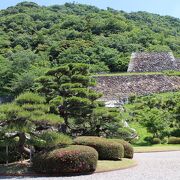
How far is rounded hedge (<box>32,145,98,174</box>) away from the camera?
15.1m

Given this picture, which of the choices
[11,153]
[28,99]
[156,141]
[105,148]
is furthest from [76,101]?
[156,141]

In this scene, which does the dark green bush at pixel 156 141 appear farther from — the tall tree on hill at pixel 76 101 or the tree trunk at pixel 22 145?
the tree trunk at pixel 22 145

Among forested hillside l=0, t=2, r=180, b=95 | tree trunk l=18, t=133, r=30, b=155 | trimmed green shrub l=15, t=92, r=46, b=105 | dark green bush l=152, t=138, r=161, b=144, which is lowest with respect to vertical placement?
dark green bush l=152, t=138, r=161, b=144

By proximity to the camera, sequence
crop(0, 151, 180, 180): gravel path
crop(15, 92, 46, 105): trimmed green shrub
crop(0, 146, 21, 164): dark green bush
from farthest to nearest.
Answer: crop(0, 146, 21, 164): dark green bush < crop(15, 92, 46, 105): trimmed green shrub < crop(0, 151, 180, 180): gravel path

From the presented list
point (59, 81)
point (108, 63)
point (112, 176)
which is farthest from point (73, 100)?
point (108, 63)

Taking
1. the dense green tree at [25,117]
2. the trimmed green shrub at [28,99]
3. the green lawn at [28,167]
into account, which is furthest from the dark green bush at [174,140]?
the trimmed green shrub at [28,99]

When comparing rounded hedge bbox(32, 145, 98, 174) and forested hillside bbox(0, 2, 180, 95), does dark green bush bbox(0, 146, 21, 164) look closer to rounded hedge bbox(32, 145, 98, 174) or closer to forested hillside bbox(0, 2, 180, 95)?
rounded hedge bbox(32, 145, 98, 174)

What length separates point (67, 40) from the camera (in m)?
70.7

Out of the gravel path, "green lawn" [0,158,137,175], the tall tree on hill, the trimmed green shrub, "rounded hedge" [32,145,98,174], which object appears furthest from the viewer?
the tall tree on hill

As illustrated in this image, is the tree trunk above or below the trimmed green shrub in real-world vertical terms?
below

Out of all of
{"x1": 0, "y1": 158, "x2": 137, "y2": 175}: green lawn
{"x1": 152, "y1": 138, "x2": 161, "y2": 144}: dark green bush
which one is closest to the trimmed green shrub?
{"x1": 0, "y1": 158, "x2": 137, "y2": 175}: green lawn

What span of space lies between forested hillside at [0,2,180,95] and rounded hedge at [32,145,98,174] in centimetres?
3041

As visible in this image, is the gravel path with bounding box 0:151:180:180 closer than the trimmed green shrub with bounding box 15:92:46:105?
Yes

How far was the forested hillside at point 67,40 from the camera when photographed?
5358cm
